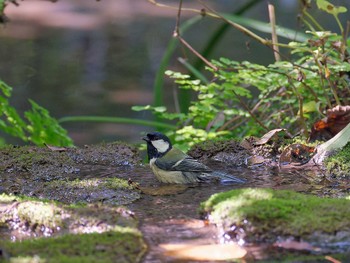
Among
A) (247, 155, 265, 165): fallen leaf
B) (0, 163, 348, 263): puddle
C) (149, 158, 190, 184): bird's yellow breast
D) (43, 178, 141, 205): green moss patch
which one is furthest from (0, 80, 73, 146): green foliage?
(43, 178, 141, 205): green moss patch

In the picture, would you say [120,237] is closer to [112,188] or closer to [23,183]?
[112,188]

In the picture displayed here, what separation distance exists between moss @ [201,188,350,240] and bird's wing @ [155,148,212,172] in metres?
1.10

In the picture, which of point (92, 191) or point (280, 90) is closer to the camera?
point (92, 191)

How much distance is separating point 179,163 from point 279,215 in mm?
1578

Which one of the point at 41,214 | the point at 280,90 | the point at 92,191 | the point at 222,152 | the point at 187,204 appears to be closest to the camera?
the point at 41,214

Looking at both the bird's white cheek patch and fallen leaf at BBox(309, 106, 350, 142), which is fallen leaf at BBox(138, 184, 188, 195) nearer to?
the bird's white cheek patch

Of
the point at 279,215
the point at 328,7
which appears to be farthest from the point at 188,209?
the point at 328,7

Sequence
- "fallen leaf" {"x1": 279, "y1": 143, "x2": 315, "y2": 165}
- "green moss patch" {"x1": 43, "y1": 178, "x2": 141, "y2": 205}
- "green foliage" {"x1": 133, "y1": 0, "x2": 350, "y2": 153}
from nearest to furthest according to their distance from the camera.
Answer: "green moss patch" {"x1": 43, "y1": 178, "x2": 141, "y2": 205} < "fallen leaf" {"x1": 279, "y1": 143, "x2": 315, "y2": 165} < "green foliage" {"x1": 133, "y1": 0, "x2": 350, "y2": 153}

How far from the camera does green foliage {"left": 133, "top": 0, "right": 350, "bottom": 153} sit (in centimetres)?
521

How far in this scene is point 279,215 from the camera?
→ 311 centimetres

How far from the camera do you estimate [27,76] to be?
11.1 metres

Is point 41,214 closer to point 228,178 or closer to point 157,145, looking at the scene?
point 228,178

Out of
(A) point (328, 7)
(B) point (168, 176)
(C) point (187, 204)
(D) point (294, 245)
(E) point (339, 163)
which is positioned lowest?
(B) point (168, 176)

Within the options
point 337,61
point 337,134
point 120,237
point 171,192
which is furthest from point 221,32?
point 120,237
